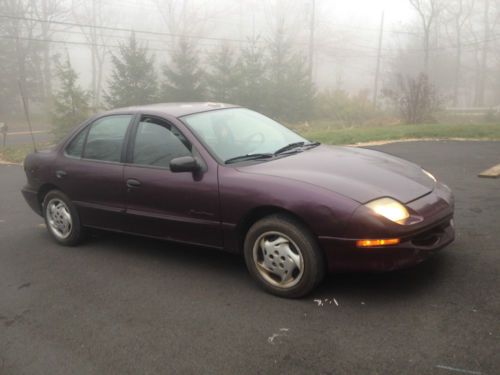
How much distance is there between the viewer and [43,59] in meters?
42.9

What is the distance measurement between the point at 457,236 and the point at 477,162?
16.1ft

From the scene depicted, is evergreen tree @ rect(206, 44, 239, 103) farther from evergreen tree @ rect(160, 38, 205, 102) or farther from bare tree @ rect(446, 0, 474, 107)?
bare tree @ rect(446, 0, 474, 107)

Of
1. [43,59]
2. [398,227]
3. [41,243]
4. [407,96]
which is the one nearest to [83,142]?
[41,243]

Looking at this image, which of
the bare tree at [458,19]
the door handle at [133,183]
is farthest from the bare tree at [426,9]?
the door handle at [133,183]

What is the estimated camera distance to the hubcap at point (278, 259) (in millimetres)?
3666

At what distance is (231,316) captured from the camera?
3557 mm

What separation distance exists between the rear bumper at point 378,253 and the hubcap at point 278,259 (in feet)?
0.80

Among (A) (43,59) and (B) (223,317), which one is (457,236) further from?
(A) (43,59)

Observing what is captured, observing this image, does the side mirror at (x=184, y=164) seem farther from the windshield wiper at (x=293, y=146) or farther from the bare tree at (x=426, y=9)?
the bare tree at (x=426, y=9)

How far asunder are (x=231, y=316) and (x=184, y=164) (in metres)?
1.29

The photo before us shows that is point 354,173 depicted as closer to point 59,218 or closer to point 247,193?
point 247,193

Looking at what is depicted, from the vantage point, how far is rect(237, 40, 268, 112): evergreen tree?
87.3ft

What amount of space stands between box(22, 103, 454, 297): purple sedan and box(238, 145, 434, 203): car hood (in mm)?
10

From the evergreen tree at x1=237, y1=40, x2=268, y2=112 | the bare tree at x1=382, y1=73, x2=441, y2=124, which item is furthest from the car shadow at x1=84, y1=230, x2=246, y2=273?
the evergreen tree at x1=237, y1=40, x2=268, y2=112
